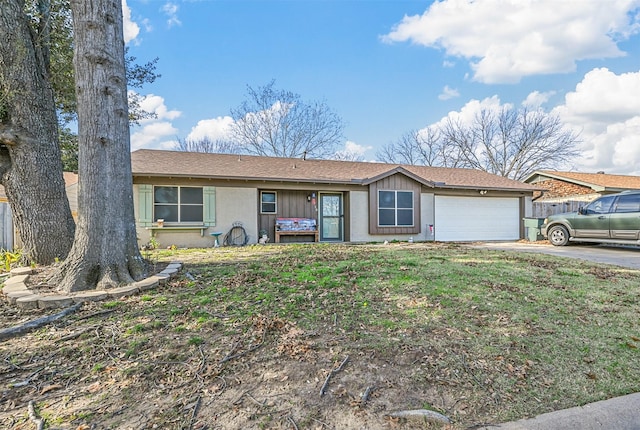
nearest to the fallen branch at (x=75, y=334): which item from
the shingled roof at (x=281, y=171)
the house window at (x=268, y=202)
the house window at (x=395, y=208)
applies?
the shingled roof at (x=281, y=171)

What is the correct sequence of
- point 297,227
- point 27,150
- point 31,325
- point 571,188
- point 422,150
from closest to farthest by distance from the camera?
point 31,325
point 27,150
point 297,227
point 571,188
point 422,150

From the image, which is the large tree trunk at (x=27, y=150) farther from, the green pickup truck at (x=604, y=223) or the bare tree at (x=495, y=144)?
the bare tree at (x=495, y=144)

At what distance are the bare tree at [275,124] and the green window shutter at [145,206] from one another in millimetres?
13301

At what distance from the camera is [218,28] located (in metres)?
12.6

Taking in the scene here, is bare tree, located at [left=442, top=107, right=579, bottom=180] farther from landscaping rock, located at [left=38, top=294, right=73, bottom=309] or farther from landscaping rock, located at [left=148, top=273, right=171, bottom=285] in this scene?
landscaping rock, located at [left=38, top=294, right=73, bottom=309]

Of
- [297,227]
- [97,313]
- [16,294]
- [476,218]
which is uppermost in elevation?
[476,218]

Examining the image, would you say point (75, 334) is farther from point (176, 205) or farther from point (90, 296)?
point (176, 205)

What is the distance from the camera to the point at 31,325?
2885 mm

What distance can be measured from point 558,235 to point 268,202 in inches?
374

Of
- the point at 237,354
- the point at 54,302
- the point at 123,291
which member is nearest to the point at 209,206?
the point at 123,291

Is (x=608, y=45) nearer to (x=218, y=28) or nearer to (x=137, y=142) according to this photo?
(x=218, y=28)

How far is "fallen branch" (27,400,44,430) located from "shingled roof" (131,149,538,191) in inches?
336

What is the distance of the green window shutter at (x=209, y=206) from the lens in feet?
34.2

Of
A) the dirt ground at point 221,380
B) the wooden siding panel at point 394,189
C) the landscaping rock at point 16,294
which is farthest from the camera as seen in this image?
the wooden siding panel at point 394,189
